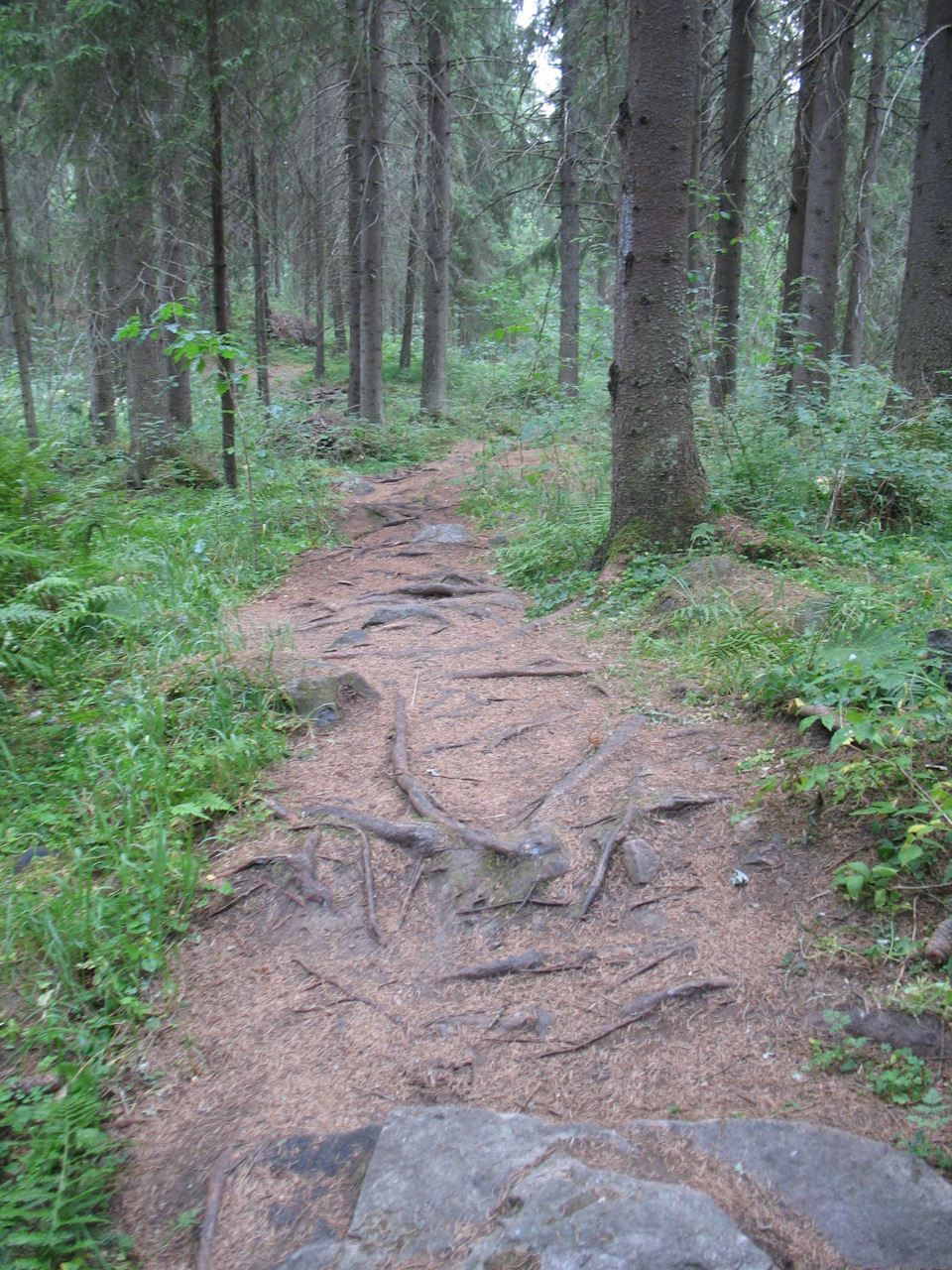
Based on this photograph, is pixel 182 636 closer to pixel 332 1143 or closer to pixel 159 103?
pixel 332 1143

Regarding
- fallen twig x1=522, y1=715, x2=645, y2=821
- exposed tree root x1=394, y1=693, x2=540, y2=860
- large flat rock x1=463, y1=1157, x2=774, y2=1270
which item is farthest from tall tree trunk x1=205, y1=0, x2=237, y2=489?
large flat rock x1=463, y1=1157, x2=774, y2=1270

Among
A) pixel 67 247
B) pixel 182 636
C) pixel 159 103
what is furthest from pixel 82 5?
pixel 182 636

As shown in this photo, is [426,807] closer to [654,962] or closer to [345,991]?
[345,991]

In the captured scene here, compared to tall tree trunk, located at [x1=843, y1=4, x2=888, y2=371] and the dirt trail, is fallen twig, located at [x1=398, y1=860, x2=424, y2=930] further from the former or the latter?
tall tree trunk, located at [x1=843, y1=4, x2=888, y2=371]

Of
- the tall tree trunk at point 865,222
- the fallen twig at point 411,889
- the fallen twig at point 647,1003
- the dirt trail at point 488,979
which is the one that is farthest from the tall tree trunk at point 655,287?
the tall tree trunk at point 865,222

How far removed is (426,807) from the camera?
12.5 feet

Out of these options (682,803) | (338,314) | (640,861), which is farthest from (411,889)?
(338,314)

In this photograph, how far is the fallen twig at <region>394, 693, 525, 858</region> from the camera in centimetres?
345

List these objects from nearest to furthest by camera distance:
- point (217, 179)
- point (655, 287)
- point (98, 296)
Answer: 1. point (655, 287)
2. point (217, 179)
3. point (98, 296)

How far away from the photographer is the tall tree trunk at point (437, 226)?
49.6 feet

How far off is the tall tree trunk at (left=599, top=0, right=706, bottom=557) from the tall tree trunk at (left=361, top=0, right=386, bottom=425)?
8.87 m

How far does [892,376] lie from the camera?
25.6 feet

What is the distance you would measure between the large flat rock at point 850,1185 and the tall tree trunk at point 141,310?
10209mm

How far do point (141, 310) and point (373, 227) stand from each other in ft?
14.7
